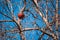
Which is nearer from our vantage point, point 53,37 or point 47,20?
point 53,37

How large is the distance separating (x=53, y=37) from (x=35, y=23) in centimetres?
143

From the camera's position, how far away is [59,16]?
2.47 metres

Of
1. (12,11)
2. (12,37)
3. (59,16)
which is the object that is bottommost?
(12,37)

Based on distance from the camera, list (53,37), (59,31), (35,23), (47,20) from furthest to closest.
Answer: (35,23) → (47,20) → (53,37) → (59,31)

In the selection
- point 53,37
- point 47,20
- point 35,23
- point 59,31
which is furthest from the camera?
point 35,23

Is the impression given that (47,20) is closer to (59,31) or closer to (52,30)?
(52,30)

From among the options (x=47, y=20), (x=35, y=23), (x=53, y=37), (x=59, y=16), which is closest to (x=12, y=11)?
(x=35, y=23)

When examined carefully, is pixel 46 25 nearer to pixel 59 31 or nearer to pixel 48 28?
pixel 48 28

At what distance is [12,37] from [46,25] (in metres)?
2.02

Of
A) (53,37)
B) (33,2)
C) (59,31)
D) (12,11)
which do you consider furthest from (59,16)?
(12,11)

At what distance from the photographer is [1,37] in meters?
8.67

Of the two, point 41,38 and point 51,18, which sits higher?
point 51,18

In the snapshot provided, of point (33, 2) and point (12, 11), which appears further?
point (12, 11)

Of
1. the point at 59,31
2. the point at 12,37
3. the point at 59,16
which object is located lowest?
the point at 12,37
